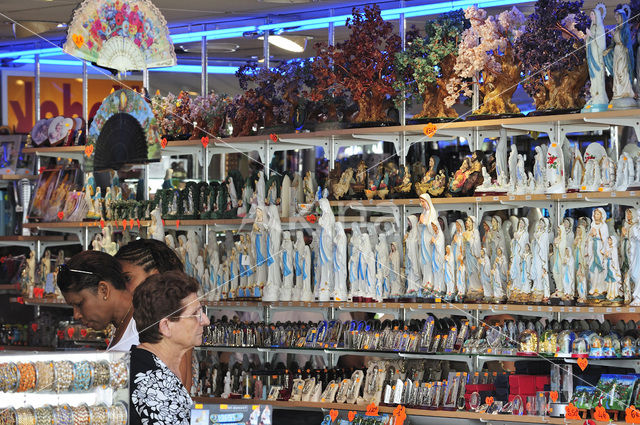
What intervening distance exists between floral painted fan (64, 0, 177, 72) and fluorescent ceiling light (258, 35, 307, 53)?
7.93ft

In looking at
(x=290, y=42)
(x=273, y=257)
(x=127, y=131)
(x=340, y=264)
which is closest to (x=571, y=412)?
(x=340, y=264)

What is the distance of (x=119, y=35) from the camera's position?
516cm

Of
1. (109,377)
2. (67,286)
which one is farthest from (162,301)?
(67,286)

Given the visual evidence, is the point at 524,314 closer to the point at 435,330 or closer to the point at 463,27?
the point at 435,330

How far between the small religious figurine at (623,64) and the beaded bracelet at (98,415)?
137 inches

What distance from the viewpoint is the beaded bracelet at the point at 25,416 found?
8.98 feet

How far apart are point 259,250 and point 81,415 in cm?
391

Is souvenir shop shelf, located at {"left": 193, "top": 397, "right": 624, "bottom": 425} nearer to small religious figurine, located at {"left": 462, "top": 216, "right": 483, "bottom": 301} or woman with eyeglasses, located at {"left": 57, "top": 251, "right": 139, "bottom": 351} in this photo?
small religious figurine, located at {"left": 462, "top": 216, "right": 483, "bottom": 301}

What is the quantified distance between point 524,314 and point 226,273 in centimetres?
208

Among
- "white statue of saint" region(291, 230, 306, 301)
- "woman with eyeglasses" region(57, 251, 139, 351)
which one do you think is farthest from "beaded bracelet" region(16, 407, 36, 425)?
"white statue of saint" region(291, 230, 306, 301)

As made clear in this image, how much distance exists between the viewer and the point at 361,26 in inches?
246

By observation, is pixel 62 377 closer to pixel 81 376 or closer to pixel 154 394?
pixel 81 376

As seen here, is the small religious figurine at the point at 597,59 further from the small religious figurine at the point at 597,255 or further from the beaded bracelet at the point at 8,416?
the beaded bracelet at the point at 8,416

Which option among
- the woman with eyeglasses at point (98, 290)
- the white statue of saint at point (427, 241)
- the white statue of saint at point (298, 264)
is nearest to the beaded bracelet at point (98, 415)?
the woman with eyeglasses at point (98, 290)
